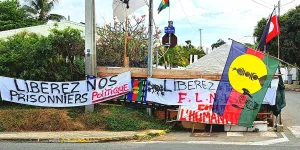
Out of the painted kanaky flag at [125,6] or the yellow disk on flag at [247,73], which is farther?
the painted kanaky flag at [125,6]

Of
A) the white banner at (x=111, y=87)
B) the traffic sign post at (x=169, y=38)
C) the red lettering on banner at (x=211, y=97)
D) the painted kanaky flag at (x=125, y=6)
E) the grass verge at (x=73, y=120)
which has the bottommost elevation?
the grass verge at (x=73, y=120)

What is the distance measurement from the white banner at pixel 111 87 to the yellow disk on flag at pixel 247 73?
3.70 metres

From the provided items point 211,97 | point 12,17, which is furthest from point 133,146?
point 12,17

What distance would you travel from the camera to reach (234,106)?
1282 cm

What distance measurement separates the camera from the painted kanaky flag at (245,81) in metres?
12.5

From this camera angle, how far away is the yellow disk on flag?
12.6 meters

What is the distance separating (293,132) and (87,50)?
7.52 meters

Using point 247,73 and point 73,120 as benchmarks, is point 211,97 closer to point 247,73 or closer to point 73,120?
point 247,73

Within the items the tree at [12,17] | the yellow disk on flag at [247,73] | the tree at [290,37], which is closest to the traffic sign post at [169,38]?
the yellow disk on flag at [247,73]

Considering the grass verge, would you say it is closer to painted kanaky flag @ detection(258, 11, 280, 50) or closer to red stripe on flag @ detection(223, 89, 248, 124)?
red stripe on flag @ detection(223, 89, 248, 124)

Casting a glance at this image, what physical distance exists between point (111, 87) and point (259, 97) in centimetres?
509

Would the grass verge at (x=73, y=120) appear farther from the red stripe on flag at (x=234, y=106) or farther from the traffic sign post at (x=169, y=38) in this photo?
the traffic sign post at (x=169, y=38)

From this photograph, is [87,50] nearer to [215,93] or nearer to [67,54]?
[67,54]

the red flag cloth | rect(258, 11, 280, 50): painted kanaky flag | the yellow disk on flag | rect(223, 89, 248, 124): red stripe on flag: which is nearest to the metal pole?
the yellow disk on flag
